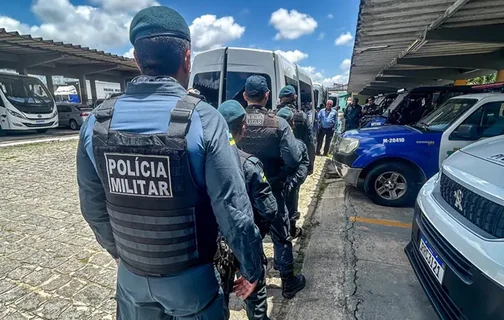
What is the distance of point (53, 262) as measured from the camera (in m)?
2.86

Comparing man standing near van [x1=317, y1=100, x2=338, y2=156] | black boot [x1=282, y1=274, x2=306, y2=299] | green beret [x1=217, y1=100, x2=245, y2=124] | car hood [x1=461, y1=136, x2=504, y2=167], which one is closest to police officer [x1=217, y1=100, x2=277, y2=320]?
green beret [x1=217, y1=100, x2=245, y2=124]

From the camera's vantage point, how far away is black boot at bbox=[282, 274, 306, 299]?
240 centimetres

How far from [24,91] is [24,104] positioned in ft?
2.30

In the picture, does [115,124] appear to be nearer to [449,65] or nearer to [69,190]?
[69,190]

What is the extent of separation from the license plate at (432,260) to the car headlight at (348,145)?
2.57m

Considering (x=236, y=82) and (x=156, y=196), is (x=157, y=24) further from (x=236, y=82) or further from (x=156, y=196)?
(x=236, y=82)

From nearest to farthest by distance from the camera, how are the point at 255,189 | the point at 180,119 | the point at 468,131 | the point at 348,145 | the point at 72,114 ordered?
the point at 180,119 → the point at 255,189 → the point at 468,131 → the point at 348,145 → the point at 72,114

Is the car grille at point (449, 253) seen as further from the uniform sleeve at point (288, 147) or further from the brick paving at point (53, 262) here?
the brick paving at point (53, 262)

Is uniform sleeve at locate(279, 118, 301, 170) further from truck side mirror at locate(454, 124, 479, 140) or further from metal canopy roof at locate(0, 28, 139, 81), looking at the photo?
metal canopy roof at locate(0, 28, 139, 81)

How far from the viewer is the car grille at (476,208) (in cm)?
144

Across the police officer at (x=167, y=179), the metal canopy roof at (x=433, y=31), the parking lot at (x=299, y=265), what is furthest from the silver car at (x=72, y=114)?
the police officer at (x=167, y=179)

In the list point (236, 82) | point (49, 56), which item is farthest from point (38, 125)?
point (236, 82)

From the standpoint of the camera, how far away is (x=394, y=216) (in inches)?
159

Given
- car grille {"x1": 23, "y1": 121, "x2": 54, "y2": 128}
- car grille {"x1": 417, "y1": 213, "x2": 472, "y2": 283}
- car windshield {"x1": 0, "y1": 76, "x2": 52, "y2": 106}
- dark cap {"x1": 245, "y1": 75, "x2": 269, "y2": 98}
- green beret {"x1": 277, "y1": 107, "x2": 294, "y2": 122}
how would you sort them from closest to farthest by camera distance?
car grille {"x1": 417, "y1": 213, "x2": 472, "y2": 283} < dark cap {"x1": 245, "y1": 75, "x2": 269, "y2": 98} < green beret {"x1": 277, "y1": 107, "x2": 294, "y2": 122} < car windshield {"x1": 0, "y1": 76, "x2": 52, "y2": 106} < car grille {"x1": 23, "y1": 121, "x2": 54, "y2": 128}
